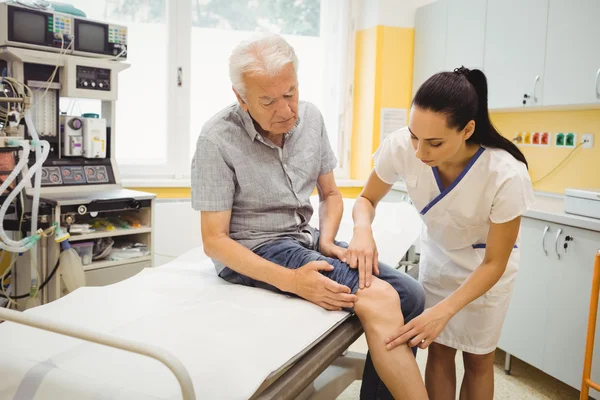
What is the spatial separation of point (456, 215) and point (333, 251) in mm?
386

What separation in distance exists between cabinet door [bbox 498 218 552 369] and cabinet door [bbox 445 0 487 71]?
1.24 m

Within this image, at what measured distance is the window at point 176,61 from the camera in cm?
362

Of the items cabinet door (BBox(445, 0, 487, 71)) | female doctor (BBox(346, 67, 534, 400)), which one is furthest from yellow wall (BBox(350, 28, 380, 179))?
female doctor (BBox(346, 67, 534, 400))

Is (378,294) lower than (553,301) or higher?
higher

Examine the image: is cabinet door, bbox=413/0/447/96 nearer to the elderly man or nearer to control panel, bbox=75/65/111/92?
control panel, bbox=75/65/111/92

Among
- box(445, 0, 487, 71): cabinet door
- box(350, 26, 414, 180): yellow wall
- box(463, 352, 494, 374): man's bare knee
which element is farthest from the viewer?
box(350, 26, 414, 180): yellow wall

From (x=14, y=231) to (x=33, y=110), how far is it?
1.91ft

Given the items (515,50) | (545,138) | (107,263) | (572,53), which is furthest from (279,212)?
(545,138)

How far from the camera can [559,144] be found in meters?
3.11

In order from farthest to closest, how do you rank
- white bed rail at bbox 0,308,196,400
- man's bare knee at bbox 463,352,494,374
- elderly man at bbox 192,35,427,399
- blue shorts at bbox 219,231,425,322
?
1. man's bare knee at bbox 463,352,494,374
2. blue shorts at bbox 219,231,425,322
3. elderly man at bbox 192,35,427,399
4. white bed rail at bbox 0,308,196,400

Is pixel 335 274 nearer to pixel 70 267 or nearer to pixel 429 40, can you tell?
pixel 70 267

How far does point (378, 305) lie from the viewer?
4.60 ft

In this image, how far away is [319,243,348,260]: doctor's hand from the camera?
1.60 metres

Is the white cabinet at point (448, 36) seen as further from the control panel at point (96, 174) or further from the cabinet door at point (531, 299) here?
the control panel at point (96, 174)
